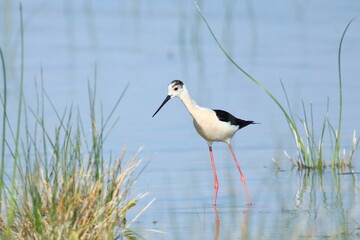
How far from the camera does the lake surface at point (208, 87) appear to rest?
6258 millimetres

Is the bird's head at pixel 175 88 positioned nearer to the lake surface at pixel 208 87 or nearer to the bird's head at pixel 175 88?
the bird's head at pixel 175 88

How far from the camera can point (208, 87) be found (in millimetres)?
10805

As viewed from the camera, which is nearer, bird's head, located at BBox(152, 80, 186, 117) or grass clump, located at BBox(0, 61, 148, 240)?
grass clump, located at BBox(0, 61, 148, 240)

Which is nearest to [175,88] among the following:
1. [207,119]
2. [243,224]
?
[207,119]

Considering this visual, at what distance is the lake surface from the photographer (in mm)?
6258

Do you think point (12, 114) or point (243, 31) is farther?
point (243, 31)

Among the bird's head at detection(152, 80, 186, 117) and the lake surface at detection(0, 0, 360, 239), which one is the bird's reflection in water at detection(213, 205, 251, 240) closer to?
the lake surface at detection(0, 0, 360, 239)

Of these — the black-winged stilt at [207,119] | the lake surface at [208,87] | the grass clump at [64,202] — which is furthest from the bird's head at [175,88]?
the grass clump at [64,202]

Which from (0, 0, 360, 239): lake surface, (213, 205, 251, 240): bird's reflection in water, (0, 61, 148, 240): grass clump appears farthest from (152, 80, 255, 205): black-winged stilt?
(0, 61, 148, 240): grass clump

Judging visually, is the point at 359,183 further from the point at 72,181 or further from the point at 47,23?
the point at 47,23

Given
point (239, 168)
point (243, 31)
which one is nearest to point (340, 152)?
point (239, 168)

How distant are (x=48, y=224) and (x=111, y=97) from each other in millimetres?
5367

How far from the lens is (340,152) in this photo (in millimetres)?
7879

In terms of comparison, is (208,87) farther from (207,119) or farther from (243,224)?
(243,224)
